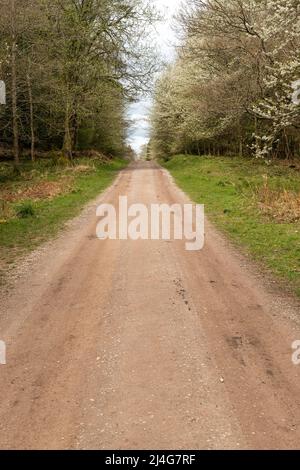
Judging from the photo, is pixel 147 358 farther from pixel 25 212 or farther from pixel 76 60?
pixel 76 60

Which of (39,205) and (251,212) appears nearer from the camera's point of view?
(251,212)

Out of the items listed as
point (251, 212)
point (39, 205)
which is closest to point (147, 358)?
point (251, 212)

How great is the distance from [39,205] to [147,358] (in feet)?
41.5

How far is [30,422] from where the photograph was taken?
455cm

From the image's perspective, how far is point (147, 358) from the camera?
5738 millimetres

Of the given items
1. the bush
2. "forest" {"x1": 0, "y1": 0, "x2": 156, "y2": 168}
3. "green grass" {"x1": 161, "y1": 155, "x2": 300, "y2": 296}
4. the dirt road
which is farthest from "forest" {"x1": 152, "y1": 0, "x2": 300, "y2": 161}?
the bush

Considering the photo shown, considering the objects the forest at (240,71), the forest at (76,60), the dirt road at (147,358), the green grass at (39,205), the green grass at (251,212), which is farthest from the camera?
the forest at (76,60)

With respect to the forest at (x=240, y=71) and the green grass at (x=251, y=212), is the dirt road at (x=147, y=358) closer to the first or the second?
the green grass at (x=251, y=212)

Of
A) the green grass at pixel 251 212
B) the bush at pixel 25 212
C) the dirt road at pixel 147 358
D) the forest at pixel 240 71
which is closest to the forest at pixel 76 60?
the forest at pixel 240 71

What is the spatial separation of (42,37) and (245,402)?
28796 mm

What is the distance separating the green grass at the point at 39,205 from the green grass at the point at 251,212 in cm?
497

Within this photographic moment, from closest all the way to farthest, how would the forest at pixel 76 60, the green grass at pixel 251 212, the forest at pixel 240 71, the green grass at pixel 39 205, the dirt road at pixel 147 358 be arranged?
the dirt road at pixel 147 358 < the green grass at pixel 251 212 < the green grass at pixel 39 205 < the forest at pixel 240 71 < the forest at pixel 76 60

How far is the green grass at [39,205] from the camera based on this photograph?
39.6ft

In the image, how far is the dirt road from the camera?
441 cm
